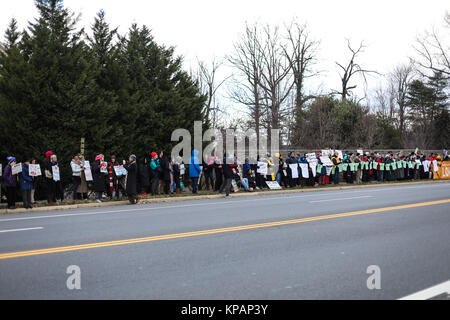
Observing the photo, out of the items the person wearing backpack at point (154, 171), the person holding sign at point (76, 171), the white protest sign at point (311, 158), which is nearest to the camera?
the person holding sign at point (76, 171)

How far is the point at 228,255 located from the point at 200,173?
538 inches

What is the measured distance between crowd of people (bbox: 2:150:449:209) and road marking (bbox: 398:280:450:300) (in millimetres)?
12618

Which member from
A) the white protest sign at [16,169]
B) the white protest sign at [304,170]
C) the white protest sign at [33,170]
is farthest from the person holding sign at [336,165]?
the white protest sign at [16,169]

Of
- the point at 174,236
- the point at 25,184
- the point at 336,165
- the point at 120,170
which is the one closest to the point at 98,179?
the point at 120,170

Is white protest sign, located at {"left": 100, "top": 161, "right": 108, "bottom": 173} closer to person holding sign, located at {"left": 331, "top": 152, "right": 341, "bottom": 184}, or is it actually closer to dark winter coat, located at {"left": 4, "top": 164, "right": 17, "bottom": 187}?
dark winter coat, located at {"left": 4, "top": 164, "right": 17, "bottom": 187}

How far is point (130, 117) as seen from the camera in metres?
21.8

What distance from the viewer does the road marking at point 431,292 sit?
15.5 feet

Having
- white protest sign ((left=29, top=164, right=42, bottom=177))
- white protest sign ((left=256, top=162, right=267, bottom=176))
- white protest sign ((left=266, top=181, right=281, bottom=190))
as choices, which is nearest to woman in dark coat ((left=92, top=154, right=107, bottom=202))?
white protest sign ((left=29, top=164, right=42, bottom=177))

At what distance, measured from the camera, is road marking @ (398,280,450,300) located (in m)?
4.72

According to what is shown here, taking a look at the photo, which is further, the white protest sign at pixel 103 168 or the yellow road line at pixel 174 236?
the white protest sign at pixel 103 168

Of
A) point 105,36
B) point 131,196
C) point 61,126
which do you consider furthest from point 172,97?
point 131,196

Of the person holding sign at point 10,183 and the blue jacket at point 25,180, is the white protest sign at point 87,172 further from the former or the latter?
the person holding sign at point 10,183

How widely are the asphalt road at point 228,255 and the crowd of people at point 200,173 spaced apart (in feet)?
15.5

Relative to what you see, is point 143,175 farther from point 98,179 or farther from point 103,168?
point 98,179
